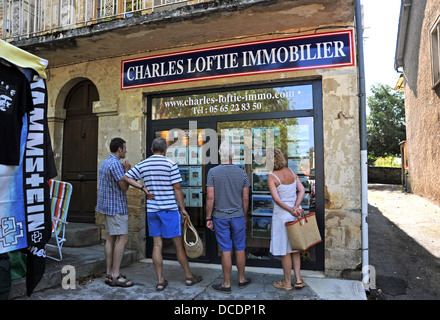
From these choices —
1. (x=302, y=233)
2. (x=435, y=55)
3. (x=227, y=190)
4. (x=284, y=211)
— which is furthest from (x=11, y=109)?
(x=435, y=55)

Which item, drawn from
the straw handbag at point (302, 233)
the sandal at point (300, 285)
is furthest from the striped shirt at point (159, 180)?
the sandal at point (300, 285)

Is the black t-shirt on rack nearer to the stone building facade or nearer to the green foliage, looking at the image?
the stone building facade

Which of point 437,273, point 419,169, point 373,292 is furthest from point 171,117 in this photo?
point 419,169

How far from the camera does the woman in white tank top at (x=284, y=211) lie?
3787 millimetres

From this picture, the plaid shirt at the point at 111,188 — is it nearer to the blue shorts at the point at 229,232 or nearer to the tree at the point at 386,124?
the blue shorts at the point at 229,232

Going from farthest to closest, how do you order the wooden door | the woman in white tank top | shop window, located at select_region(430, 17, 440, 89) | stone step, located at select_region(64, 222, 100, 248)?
shop window, located at select_region(430, 17, 440, 89) < the wooden door < stone step, located at select_region(64, 222, 100, 248) < the woman in white tank top

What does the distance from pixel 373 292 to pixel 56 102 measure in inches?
247

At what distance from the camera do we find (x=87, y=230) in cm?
535

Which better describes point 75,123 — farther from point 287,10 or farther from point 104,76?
point 287,10

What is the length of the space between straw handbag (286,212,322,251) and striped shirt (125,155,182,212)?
1471mm

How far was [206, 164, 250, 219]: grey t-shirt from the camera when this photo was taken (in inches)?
150

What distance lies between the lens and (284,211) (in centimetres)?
383

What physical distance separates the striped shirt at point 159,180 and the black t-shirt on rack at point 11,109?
1279 mm

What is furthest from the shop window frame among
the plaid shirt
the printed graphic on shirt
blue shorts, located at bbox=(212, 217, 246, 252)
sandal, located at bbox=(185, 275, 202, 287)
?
the printed graphic on shirt
